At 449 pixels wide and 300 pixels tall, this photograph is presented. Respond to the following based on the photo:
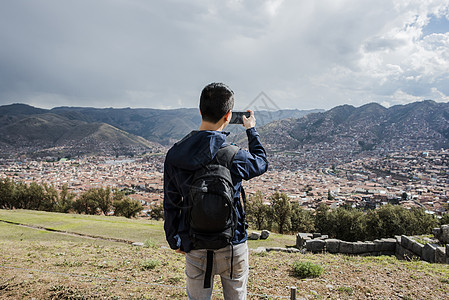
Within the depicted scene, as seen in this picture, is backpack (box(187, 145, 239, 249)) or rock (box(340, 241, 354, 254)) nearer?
backpack (box(187, 145, 239, 249))

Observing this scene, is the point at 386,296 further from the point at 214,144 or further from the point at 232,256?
the point at 214,144

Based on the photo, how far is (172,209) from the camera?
1.95 meters

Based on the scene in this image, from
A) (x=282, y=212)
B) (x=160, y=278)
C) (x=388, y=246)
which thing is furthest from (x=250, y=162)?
(x=282, y=212)

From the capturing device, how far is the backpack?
1.68 metres

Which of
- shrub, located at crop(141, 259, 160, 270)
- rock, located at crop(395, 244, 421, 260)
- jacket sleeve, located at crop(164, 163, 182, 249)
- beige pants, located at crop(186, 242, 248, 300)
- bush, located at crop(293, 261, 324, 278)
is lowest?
rock, located at crop(395, 244, 421, 260)

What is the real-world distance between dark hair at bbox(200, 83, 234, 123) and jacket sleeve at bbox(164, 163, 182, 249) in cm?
53

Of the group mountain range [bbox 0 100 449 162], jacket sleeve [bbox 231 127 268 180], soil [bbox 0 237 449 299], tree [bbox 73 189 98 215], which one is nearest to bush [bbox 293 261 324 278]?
soil [bbox 0 237 449 299]

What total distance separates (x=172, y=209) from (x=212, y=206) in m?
0.44

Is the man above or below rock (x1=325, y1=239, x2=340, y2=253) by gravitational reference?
above

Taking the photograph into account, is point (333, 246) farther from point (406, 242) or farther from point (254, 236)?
point (254, 236)

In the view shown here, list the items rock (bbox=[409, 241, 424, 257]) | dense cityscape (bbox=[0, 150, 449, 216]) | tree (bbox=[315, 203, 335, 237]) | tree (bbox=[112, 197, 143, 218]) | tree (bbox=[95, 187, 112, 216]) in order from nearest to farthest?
rock (bbox=[409, 241, 424, 257]), tree (bbox=[315, 203, 335, 237]), tree (bbox=[112, 197, 143, 218]), tree (bbox=[95, 187, 112, 216]), dense cityscape (bbox=[0, 150, 449, 216])

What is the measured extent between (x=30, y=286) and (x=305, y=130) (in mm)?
155092

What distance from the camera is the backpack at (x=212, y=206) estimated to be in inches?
66.3

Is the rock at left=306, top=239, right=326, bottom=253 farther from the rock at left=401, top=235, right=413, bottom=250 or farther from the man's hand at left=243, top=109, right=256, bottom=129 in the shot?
the man's hand at left=243, top=109, right=256, bottom=129
